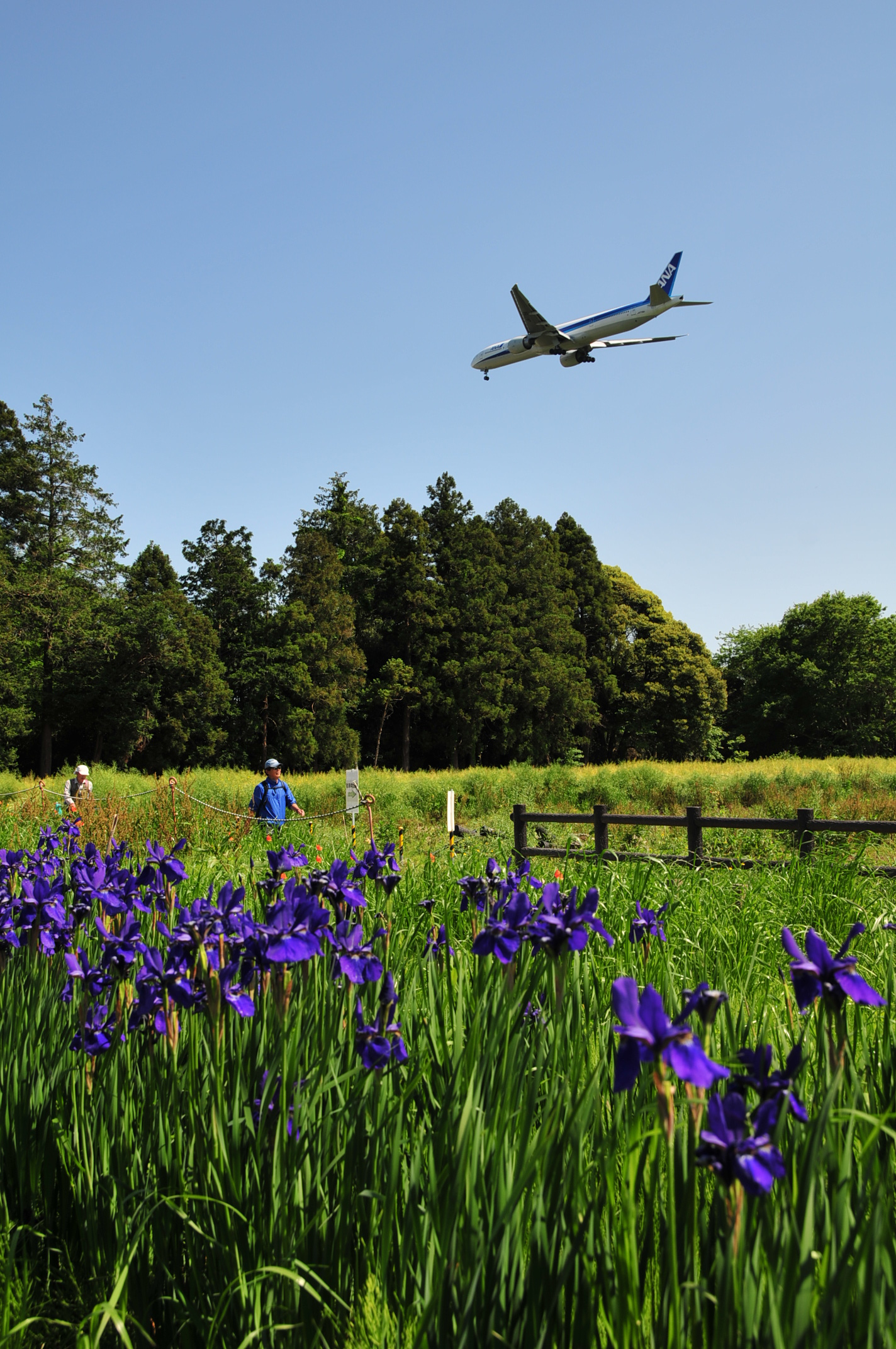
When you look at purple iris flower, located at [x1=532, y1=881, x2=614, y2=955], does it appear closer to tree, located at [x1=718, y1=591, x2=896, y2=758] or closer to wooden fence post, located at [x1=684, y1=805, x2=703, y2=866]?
wooden fence post, located at [x1=684, y1=805, x2=703, y2=866]

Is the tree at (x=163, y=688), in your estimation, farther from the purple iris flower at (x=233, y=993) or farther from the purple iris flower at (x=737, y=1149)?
the purple iris flower at (x=737, y=1149)

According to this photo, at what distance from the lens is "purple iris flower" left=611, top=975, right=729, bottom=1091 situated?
0.89m

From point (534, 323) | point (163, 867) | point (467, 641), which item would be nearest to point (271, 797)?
point (163, 867)

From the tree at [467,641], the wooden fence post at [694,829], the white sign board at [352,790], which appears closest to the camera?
the wooden fence post at [694,829]

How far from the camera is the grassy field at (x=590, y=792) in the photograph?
14.0 meters

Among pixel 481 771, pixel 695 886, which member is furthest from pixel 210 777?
pixel 695 886

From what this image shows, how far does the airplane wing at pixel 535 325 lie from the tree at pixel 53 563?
67.1 feet

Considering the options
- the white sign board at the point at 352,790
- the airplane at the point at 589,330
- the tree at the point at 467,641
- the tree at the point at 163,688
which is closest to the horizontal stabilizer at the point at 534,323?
the airplane at the point at 589,330

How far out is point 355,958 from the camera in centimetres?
167

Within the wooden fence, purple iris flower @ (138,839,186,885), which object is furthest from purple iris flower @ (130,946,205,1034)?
the wooden fence

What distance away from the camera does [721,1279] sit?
35.5 inches

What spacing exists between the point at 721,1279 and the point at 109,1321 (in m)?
1.33

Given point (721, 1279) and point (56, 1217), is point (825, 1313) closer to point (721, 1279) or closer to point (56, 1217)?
point (721, 1279)

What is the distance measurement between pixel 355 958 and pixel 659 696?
48.1 meters
